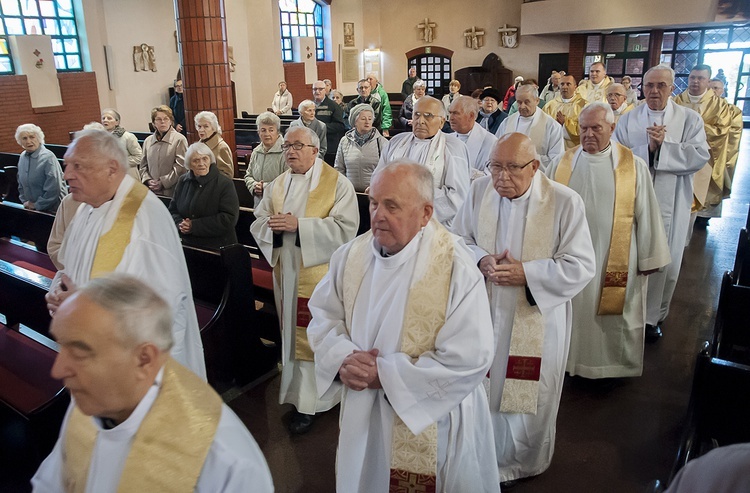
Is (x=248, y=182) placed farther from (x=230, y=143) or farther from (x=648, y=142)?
(x=648, y=142)

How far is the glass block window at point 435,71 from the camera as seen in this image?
22672 mm

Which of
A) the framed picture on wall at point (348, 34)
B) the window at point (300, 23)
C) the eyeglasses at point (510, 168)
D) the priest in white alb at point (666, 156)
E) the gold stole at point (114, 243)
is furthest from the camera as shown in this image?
the framed picture on wall at point (348, 34)

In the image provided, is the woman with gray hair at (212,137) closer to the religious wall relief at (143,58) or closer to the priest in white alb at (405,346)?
the priest in white alb at (405,346)

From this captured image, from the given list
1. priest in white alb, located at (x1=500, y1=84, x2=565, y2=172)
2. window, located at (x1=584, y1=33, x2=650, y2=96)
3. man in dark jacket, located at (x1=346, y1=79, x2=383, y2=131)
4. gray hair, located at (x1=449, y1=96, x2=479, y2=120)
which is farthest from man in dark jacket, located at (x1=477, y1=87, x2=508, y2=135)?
window, located at (x1=584, y1=33, x2=650, y2=96)

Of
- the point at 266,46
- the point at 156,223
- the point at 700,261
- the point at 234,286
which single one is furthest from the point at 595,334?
the point at 266,46

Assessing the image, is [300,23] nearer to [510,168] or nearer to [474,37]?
[474,37]

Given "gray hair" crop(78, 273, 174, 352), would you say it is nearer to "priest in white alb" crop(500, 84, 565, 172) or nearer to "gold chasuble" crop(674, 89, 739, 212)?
"priest in white alb" crop(500, 84, 565, 172)

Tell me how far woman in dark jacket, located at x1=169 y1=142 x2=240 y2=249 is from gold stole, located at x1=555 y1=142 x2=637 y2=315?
240cm

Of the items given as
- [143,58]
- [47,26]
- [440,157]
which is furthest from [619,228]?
[143,58]

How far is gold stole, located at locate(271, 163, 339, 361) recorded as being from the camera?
382cm

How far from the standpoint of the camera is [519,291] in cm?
306

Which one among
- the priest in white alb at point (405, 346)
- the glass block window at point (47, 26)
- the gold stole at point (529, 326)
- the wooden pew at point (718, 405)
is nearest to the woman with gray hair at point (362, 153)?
the gold stole at point (529, 326)

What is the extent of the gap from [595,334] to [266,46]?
14927mm

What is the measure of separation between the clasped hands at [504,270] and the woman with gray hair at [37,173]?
5477 mm
